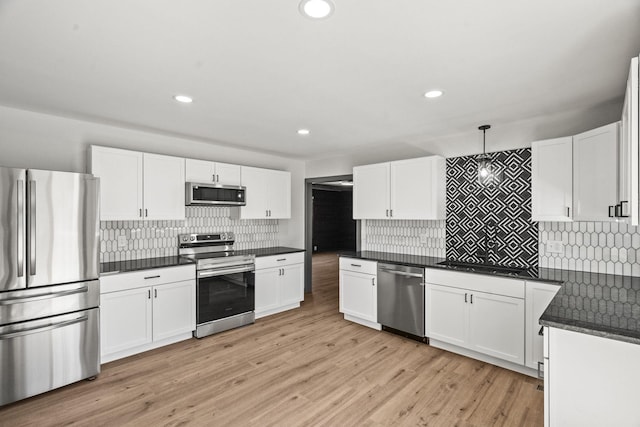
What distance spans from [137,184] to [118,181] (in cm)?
19

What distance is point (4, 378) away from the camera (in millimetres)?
2430

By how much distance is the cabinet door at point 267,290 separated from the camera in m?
4.46

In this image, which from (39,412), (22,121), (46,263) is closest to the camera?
(39,412)

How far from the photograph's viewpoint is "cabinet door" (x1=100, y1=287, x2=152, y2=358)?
312 cm

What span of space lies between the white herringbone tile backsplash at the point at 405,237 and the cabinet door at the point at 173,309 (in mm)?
2578

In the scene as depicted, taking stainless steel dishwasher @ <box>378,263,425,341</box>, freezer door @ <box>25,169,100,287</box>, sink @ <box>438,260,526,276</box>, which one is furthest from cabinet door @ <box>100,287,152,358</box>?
sink @ <box>438,260,526,276</box>

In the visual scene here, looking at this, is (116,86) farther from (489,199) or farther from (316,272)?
(316,272)

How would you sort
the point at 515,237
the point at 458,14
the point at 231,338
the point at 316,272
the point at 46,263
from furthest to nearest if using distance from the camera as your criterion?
the point at 316,272 < the point at 231,338 < the point at 515,237 < the point at 46,263 < the point at 458,14

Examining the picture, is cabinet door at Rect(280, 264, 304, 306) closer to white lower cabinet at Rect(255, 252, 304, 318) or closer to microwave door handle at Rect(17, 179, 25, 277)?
white lower cabinet at Rect(255, 252, 304, 318)

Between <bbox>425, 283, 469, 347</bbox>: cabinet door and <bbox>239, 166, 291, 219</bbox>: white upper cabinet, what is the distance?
8.38 ft

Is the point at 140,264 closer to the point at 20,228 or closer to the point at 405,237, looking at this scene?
the point at 20,228

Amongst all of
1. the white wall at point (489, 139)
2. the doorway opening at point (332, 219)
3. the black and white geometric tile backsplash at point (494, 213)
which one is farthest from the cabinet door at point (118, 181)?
the doorway opening at point (332, 219)

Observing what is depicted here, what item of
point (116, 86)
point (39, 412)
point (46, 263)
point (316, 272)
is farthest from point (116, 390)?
point (316, 272)

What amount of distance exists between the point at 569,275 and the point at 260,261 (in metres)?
3.48
